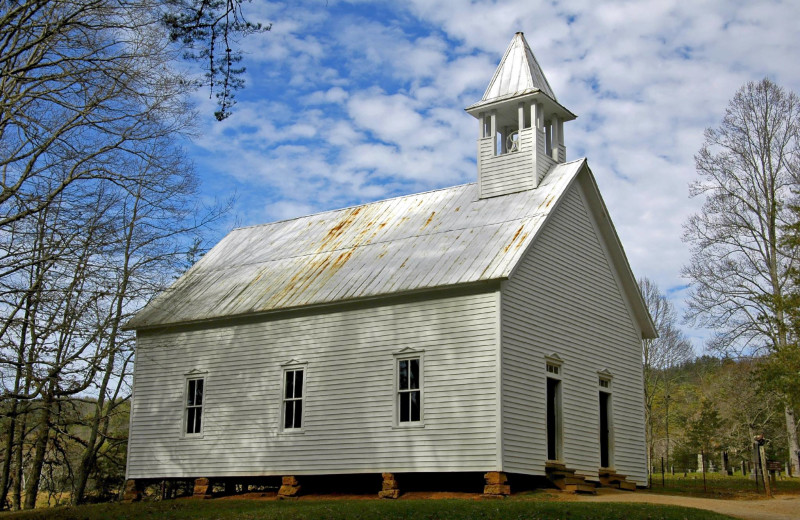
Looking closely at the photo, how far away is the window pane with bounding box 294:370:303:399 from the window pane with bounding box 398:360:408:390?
11.3 ft

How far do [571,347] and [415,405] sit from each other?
182 inches

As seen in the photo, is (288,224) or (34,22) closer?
(34,22)

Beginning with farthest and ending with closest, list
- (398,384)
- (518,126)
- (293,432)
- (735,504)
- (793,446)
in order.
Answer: (793,446) < (518,126) < (293,432) < (398,384) < (735,504)

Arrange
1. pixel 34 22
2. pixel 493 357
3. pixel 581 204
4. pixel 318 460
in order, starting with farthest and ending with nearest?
1. pixel 581 204
2. pixel 318 460
3. pixel 493 357
4. pixel 34 22

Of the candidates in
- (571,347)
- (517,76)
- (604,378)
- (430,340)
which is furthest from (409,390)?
(517,76)

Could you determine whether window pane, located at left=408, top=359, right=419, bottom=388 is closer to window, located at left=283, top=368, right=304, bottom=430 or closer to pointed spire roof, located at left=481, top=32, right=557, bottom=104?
window, located at left=283, top=368, right=304, bottom=430

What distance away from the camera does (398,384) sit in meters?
21.5

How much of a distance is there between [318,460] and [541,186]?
9.54 meters

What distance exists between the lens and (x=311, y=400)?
23.1 meters

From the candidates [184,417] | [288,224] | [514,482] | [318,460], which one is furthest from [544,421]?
[288,224]

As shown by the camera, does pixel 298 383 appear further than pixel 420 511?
Yes

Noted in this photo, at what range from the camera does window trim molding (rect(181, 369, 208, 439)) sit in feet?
83.7

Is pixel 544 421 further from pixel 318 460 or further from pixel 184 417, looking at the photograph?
pixel 184 417

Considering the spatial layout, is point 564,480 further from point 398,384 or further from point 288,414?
point 288,414
